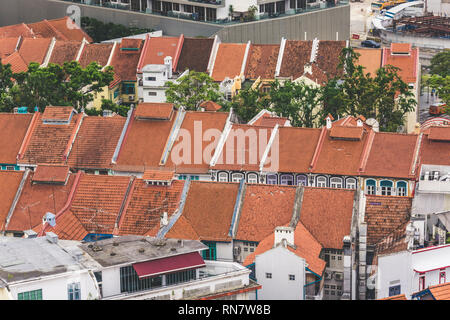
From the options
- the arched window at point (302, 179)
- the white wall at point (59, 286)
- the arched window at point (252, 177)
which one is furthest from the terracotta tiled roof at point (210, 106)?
the white wall at point (59, 286)

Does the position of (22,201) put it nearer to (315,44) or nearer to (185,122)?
(185,122)

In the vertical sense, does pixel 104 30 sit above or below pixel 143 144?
above

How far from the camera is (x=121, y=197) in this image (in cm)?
7988

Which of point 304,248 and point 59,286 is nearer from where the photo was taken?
point 59,286

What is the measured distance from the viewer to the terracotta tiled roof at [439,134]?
291 feet

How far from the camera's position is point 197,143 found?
93.1m

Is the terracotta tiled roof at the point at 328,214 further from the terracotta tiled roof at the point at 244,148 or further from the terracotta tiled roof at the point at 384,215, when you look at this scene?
the terracotta tiled roof at the point at 244,148

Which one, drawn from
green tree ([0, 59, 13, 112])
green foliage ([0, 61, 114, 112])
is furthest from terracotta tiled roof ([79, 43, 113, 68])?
green tree ([0, 59, 13, 112])

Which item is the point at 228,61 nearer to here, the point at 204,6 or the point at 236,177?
the point at 204,6

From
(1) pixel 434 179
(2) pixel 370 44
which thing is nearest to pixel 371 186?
(1) pixel 434 179

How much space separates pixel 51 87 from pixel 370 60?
39.2 m

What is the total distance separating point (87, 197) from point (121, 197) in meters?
2.96

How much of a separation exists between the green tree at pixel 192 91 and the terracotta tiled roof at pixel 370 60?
775 inches
